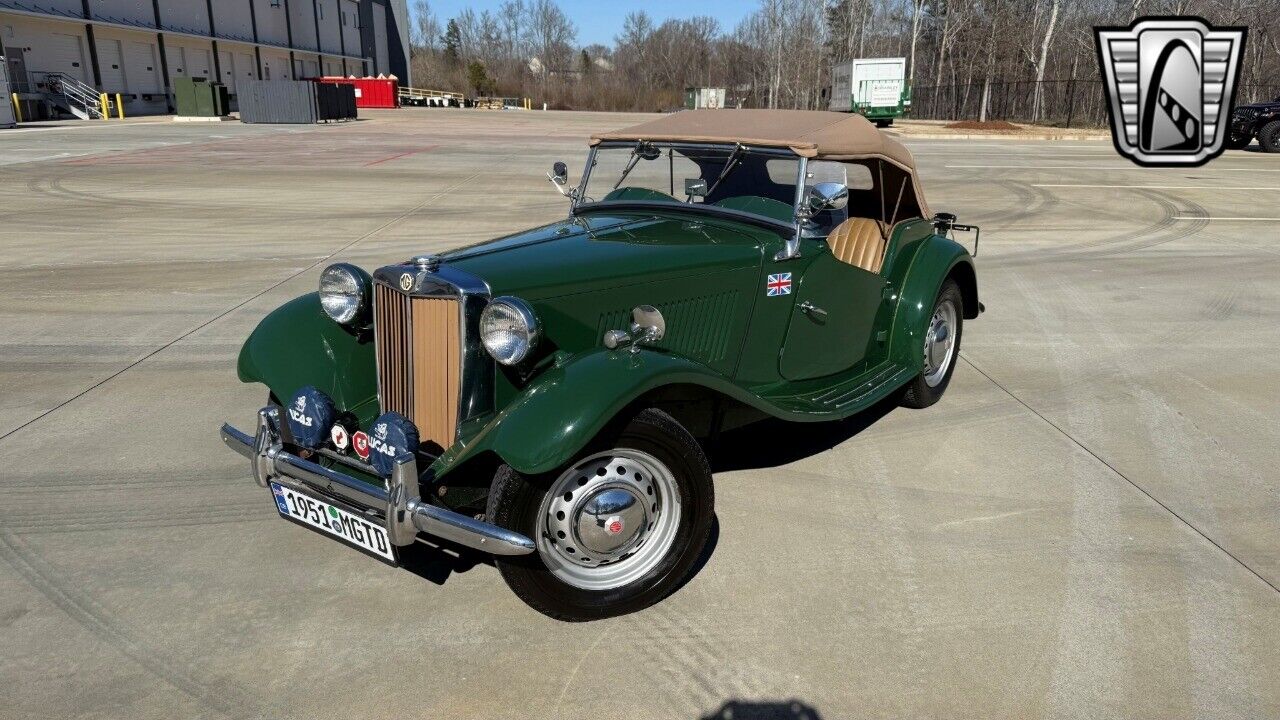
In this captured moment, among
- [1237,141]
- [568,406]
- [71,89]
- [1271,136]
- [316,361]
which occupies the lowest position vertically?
[316,361]

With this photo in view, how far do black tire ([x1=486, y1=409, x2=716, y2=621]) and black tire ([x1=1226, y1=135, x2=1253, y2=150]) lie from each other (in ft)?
95.5

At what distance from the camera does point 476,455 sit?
287 centimetres

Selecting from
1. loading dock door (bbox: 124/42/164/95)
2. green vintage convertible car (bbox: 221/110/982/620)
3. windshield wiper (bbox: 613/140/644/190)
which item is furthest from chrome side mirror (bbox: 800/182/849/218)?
loading dock door (bbox: 124/42/164/95)

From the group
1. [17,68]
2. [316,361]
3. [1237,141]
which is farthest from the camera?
[17,68]

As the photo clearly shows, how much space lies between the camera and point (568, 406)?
2.77 m

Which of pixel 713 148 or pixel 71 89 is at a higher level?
pixel 71 89

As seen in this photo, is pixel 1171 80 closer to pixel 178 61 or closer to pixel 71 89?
pixel 71 89

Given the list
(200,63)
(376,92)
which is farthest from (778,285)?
(376,92)

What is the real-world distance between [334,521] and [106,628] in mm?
857

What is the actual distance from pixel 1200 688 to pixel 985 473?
63.9 inches

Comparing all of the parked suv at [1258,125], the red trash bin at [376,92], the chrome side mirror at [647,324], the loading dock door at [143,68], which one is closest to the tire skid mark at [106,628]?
the chrome side mirror at [647,324]

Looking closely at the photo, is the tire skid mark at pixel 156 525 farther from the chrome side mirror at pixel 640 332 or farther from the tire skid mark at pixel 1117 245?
the tire skid mark at pixel 1117 245

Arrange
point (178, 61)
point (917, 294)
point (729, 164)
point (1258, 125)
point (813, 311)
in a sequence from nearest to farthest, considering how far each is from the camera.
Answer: point (813, 311)
point (729, 164)
point (917, 294)
point (1258, 125)
point (178, 61)

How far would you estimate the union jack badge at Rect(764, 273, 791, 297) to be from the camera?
377 centimetres
